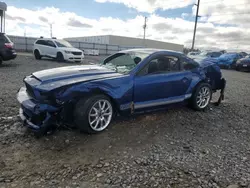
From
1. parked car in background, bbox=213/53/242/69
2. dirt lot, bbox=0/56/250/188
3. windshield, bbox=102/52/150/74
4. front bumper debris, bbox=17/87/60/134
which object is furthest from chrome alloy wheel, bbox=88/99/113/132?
parked car in background, bbox=213/53/242/69

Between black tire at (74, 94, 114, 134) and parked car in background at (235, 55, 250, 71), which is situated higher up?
parked car in background at (235, 55, 250, 71)

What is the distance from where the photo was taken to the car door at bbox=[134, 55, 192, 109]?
4.22m

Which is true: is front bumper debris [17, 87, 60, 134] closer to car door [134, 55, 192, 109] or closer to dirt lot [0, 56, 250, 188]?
dirt lot [0, 56, 250, 188]

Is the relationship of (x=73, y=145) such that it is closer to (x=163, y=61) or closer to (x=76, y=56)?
(x=163, y=61)

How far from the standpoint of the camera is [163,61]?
474 cm

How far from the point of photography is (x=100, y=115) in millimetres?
3773

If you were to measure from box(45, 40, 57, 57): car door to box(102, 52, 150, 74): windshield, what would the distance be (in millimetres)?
11020

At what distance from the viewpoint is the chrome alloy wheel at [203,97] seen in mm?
5299

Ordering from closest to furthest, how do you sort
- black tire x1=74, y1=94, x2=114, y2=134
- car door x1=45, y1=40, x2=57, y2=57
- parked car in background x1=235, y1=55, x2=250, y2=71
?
black tire x1=74, y1=94, x2=114, y2=134
car door x1=45, y1=40, x2=57, y2=57
parked car in background x1=235, y1=55, x2=250, y2=71

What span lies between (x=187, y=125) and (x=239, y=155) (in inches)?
47.3

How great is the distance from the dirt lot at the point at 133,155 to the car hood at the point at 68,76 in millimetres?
833

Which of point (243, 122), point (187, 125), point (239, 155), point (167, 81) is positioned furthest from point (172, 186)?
point (243, 122)

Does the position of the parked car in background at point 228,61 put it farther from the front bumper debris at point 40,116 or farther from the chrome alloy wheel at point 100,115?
the front bumper debris at point 40,116

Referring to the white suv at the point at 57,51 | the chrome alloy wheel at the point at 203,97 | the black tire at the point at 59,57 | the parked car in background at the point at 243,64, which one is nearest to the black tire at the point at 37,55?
the white suv at the point at 57,51
